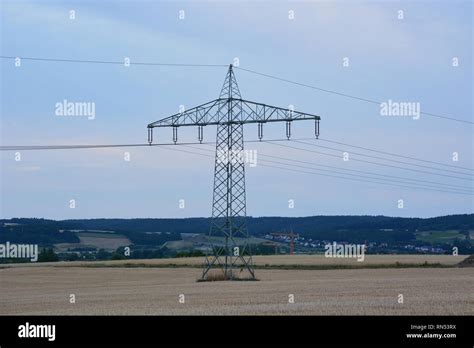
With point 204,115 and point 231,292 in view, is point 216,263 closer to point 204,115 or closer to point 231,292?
point 204,115
